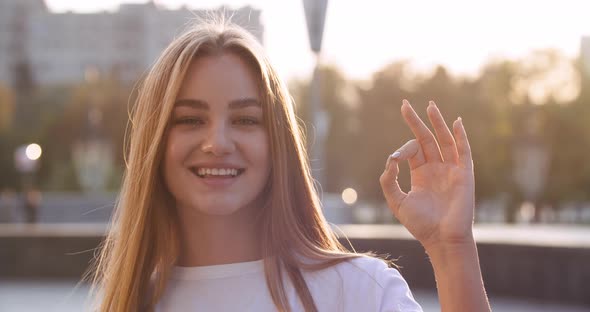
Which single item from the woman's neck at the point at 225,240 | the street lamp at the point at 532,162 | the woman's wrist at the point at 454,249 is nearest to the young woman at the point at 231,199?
the woman's neck at the point at 225,240

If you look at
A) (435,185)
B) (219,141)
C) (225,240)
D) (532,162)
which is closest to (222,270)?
(225,240)

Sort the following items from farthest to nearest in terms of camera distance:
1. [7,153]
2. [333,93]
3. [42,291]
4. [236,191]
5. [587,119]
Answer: [7,153]
[333,93]
[587,119]
[42,291]
[236,191]

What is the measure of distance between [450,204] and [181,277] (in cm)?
89

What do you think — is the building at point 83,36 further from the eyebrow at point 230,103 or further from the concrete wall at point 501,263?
the eyebrow at point 230,103

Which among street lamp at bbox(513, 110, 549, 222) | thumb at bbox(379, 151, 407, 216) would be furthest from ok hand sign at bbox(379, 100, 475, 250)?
street lamp at bbox(513, 110, 549, 222)

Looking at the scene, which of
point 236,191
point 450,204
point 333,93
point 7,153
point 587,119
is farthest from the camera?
point 7,153

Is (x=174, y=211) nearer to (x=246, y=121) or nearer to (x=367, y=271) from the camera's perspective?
(x=246, y=121)

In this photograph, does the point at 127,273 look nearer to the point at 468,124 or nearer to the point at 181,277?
the point at 181,277

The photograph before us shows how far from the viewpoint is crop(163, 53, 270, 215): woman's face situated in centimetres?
282

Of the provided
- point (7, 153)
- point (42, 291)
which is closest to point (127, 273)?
point (42, 291)

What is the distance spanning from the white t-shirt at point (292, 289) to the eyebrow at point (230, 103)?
0.45 metres

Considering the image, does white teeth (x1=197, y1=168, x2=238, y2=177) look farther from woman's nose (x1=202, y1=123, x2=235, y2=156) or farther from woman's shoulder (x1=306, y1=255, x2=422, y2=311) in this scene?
woman's shoulder (x1=306, y1=255, x2=422, y2=311)

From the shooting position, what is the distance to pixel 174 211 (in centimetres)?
313

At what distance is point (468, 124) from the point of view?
4528 centimetres
